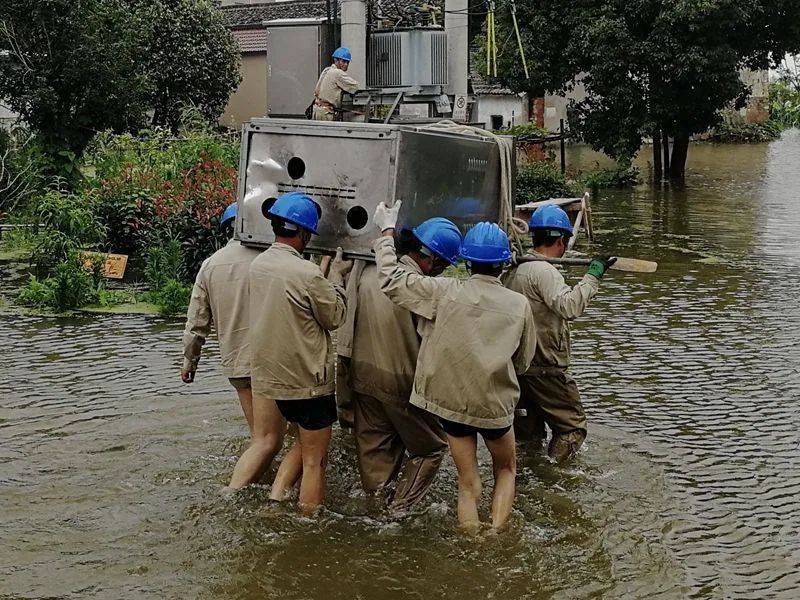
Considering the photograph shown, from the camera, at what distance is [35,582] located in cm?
531

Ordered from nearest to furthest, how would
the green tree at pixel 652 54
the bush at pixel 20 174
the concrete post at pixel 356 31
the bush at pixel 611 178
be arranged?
the bush at pixel 20 174
the concrete post at pixel 356 31
the green tree at pixel 652 54
the bush at pixel 611 178

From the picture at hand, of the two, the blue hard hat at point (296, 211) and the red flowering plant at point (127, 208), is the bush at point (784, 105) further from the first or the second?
the blue hard hat at point (296, 211)

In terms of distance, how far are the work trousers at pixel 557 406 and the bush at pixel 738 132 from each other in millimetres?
38756

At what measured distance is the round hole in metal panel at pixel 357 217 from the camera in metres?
5.90

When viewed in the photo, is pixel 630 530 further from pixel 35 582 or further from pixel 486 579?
pixel 35 582

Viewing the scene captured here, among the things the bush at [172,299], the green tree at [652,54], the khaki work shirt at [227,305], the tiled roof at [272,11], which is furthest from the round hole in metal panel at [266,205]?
the tiled roof at [272,11]

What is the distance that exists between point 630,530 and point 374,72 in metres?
15.0

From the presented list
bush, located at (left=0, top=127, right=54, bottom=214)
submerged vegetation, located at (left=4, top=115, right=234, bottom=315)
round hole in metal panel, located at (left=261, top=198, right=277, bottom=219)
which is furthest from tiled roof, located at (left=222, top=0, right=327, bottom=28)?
round hole in metal panel, located at (left=261, top=198, right=277, bottom=219)

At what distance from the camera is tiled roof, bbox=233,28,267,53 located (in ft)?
111

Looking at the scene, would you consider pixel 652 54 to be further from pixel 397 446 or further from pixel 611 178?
pixel 397 446

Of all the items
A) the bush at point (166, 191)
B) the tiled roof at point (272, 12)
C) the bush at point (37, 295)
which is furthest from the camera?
the tiled roof at point (272, 12)

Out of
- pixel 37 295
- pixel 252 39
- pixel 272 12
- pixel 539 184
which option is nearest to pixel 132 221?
pixel 37 295

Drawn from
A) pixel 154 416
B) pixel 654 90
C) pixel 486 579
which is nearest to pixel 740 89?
pixel 654 90

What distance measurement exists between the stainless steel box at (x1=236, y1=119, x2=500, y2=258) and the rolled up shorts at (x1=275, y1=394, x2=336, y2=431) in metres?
0.83
